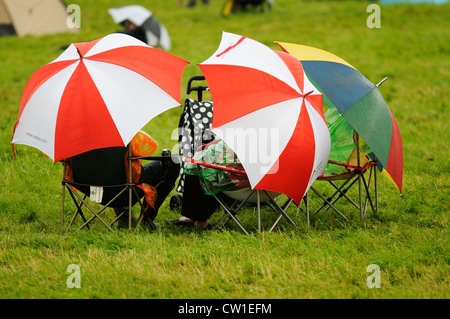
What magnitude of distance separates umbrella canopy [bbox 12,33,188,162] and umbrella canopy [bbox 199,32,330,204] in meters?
0.41

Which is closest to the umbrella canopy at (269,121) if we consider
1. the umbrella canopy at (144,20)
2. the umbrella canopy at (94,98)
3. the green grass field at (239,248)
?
the umbrella canopy at (94,98)

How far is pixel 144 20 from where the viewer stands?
10.6 meters

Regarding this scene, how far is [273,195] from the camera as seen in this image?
184 inches

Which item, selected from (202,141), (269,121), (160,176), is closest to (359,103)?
(269,121)

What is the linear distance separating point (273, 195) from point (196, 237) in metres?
0.71

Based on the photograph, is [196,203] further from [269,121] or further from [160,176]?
[269,121]

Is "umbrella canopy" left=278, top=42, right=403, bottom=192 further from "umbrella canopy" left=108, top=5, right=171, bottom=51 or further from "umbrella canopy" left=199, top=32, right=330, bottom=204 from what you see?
"umbrella canopy" left=108, top=5, right=171, bottom=51

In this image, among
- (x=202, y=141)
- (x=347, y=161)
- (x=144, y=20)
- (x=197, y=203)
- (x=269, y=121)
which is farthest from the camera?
(x=144, y=20)

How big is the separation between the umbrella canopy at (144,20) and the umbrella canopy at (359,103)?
6095mm

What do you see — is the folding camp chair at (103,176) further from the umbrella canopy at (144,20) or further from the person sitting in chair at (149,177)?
the umbrella canopy at (144,20)

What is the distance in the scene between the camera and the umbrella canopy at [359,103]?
4.39 metres

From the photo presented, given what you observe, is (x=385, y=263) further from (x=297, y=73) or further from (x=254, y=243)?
(x=297, y=73)

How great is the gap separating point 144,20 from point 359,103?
692 centimetres
